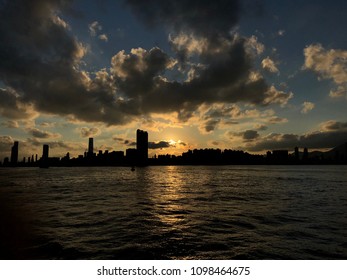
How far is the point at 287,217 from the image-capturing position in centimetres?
2397

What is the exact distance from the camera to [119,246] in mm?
14500

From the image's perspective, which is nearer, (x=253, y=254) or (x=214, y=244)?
(x=253, y=254)

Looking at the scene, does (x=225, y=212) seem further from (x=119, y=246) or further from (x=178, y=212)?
(x=119, y=246)
